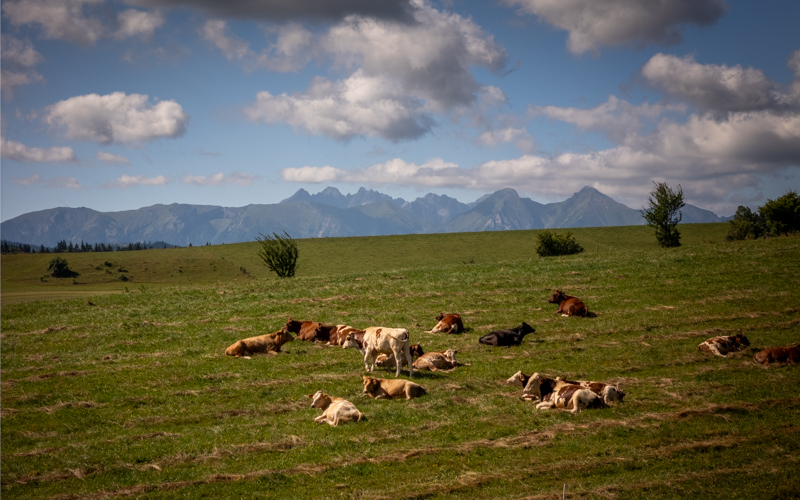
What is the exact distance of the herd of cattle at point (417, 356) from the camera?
487 inches

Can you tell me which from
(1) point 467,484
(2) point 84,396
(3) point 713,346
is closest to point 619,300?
(3) point 713,346

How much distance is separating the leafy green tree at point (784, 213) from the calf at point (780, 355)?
160 feet

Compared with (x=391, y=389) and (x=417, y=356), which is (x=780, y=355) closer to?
(x=417, y=356)

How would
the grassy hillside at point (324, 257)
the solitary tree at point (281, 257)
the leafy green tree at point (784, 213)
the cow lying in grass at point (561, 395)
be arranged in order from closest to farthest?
the cow lying in grass at point (561, 395), the solitary tree at point (281, 257), the leafy green tree at point (784, 213), the grassy hillside at point (324, 257)

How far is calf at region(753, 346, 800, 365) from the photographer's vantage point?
15.0 metres

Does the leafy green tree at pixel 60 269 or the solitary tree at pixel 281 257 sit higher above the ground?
the solitary tree at pixel 281 257

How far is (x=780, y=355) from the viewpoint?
49.5ft

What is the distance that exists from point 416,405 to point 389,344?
9.70ft

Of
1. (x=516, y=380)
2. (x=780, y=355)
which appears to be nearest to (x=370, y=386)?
(x=516, y=380)

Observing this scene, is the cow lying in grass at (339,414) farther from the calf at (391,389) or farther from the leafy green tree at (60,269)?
the leafy green tree at (60,269)

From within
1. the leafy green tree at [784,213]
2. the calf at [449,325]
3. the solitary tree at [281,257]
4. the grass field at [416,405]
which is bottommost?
the grass field at [416,405]

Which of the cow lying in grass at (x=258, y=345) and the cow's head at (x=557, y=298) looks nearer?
the cow lying in grass at (x=258, y=345)

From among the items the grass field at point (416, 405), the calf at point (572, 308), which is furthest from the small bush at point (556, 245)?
the calf at point (572, 308)

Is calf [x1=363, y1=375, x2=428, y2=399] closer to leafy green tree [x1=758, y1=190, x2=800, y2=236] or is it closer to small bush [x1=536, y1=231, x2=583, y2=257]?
leafy green tree [x1=758, y1=190, x2=800, y2=236]
